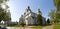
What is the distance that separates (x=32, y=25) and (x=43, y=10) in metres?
0.34

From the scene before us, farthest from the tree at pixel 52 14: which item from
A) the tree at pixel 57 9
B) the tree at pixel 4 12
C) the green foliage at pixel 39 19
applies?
the tree at pixel 4 12

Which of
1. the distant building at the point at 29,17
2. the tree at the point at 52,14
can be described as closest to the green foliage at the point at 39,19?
the distant building at the point at 29,17

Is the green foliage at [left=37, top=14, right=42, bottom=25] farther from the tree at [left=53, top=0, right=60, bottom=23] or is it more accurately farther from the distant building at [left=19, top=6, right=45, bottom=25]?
the tree at [left=53, top=0, right=60, bottom=23]

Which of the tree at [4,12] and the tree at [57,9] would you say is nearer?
the tree at [57,9]

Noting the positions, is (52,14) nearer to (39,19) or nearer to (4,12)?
(39,19)

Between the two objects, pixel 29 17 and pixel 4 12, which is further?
pixel 4 12

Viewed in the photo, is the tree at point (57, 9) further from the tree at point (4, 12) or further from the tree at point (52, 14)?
the tree at point (4, 12)

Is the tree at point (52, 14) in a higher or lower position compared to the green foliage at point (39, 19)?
higher

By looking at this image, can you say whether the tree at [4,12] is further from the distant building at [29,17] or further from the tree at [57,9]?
the tree at [57,9]

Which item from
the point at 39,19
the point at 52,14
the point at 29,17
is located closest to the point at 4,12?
the point at 29,17

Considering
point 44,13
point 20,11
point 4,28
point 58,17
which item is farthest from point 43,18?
point 4,28

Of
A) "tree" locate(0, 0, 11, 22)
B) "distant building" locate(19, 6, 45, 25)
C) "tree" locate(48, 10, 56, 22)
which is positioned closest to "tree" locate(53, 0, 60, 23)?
"tree" locate(48, 10, 56, 22)

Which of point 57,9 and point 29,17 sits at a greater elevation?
point 57,9

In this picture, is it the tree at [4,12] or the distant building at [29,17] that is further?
the tree at [4,12]
